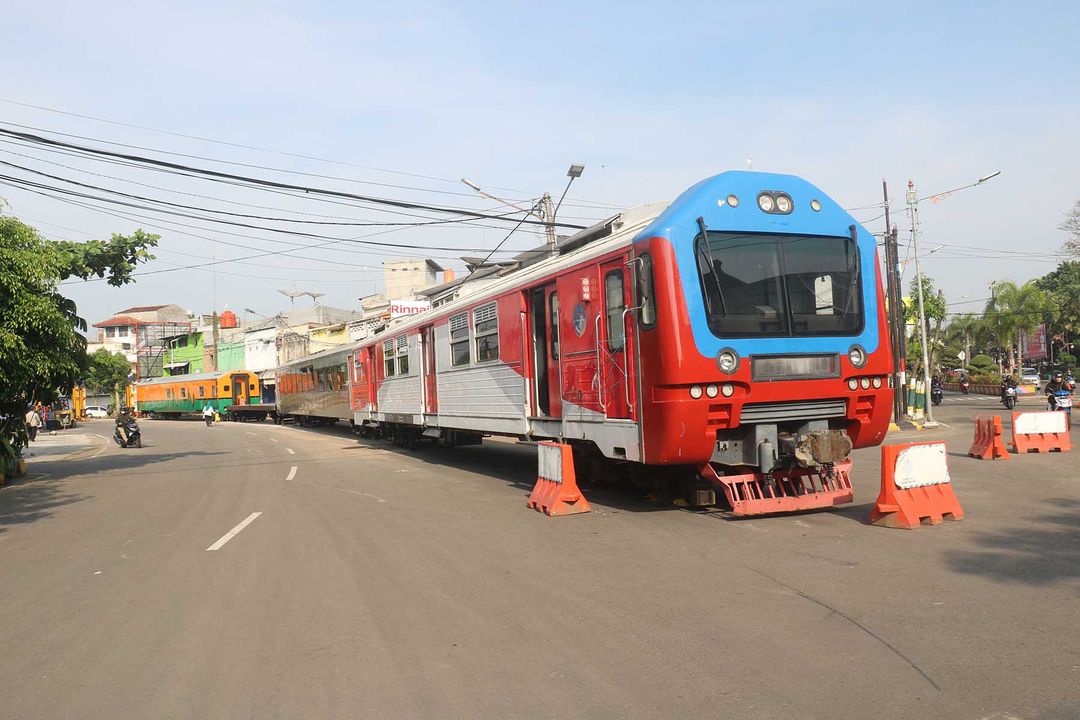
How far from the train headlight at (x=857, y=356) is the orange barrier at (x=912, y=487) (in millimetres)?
1282

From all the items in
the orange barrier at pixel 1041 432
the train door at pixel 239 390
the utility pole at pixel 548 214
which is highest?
A: the utility pole at pixel 548 214

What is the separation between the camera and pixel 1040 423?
14.4 metres

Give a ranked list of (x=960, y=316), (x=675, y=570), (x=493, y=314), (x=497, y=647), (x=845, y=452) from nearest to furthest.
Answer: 1. (x=497, y=647)
2. (x=675, y=570)
3. (x=845, y=452)
4. (x=493, y=314)
5. (x=960, y=316)

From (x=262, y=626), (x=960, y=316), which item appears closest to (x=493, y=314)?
(x=262, y=626)

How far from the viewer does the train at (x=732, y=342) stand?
822 cm

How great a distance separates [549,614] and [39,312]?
38.0 feet

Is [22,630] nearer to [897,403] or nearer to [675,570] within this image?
[675,570]

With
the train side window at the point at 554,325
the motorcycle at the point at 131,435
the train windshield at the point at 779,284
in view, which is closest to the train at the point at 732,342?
the train windshield at the point at 779,284

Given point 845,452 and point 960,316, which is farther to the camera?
point 960,316

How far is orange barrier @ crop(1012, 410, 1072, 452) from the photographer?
47.0 ft

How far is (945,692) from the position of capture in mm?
3965

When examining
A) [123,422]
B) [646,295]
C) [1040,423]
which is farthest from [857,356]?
[123,422]

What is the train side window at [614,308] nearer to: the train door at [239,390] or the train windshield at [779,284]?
the train windshield at [779,284]

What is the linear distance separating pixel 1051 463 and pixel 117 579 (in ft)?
43.0
